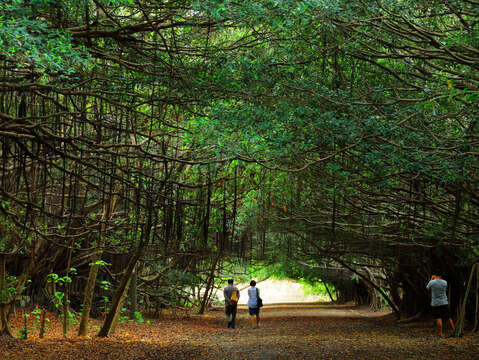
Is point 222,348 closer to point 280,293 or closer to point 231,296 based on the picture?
point 231,296

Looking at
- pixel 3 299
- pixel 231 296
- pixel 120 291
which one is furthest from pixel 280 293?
pixel 3 299

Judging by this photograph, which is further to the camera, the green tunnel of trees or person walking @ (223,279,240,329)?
person walking @ (223,279,240,329)

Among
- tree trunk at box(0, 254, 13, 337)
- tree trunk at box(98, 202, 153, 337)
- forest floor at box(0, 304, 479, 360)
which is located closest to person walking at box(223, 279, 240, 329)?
forest floor at box(0, 304, 479, 360)

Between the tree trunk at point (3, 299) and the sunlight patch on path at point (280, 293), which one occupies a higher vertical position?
the tree trunk at point (3, 299)

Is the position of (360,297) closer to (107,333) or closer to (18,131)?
(107,333)

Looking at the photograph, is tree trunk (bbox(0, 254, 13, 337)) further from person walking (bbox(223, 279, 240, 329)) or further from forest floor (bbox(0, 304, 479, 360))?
person walking (bbox(223, 279, 240, 329))

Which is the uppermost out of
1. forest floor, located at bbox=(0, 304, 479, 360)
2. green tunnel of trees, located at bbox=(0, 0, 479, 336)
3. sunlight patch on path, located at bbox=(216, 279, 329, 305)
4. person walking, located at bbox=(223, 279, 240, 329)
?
green tunnel of trees, located at bbox=(0, 0, 479, 336)

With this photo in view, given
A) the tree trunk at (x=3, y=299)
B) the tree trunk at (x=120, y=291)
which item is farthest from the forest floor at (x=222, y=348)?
the tree trunk at (x=3, y=299)

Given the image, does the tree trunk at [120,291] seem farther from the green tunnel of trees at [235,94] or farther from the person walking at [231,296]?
the person walking at [231,296]

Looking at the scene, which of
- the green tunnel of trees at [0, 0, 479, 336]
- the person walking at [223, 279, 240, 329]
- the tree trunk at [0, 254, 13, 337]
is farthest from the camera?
the person walking at [223, 279, 240, 329]

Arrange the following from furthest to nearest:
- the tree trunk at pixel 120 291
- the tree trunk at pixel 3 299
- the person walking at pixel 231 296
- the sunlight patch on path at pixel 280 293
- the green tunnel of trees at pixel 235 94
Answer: the sunlight patch on path at pixel 280 293, the person walking at pixel 231 296, the tree trunk at pixel 3 299, the tree trunk at pixel 120 291, the green tunnel of trees at pixel 235 94

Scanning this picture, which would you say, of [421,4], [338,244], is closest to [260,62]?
[421,4]

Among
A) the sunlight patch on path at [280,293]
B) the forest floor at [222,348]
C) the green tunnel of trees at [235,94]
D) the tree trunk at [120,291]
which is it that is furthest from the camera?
the sunlight patch on path at [280,293]

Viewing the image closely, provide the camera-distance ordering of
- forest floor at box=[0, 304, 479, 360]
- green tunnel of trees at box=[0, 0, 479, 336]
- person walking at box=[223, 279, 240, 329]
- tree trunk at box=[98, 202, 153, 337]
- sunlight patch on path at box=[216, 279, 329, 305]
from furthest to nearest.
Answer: sunlight patch on path at box=[216, 279, 329, 305]
person walking at box=[223, 279, 240, 329]
tree trunk at box=[98, 202, 153, 337]
forest floor at box=[0, 304, 479, 360]
green tunnel of trees at box=[0, 0, 479, 336]
